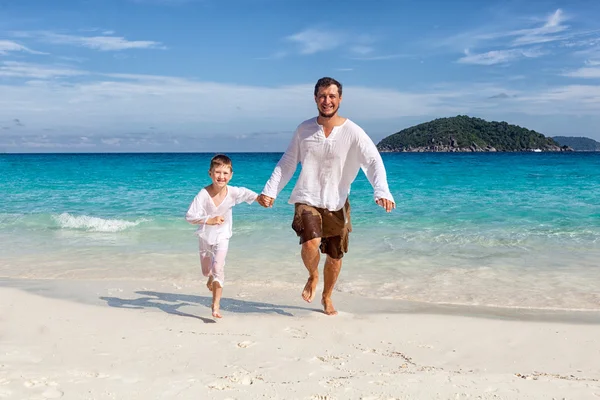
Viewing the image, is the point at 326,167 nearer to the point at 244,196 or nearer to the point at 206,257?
the point at 244,196

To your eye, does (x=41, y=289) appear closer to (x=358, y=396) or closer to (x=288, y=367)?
(x=288, y=367)

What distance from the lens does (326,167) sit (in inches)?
209

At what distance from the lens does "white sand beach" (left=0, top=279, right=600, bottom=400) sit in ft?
11.3

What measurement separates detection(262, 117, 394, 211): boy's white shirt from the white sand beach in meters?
1.18

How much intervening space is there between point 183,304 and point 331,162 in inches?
90.2

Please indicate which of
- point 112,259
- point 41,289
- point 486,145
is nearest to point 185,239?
point 112,259

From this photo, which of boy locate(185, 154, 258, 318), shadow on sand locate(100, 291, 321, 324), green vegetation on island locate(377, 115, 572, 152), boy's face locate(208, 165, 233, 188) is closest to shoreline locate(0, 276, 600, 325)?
shadow on sand locate(100, 291, 321, 324)

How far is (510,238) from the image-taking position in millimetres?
10383

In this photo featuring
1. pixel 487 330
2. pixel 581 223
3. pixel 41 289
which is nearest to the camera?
pixel 487 330

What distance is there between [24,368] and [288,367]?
1.74 m

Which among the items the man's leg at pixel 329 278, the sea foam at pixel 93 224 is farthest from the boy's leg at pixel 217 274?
the sea foam at pixel 93 224

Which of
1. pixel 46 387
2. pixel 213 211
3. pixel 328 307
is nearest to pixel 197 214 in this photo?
pixel 213 211

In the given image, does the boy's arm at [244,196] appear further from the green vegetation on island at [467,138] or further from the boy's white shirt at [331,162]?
the green vegetation on island at [467,138]

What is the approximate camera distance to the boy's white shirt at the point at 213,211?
17.7 ft
